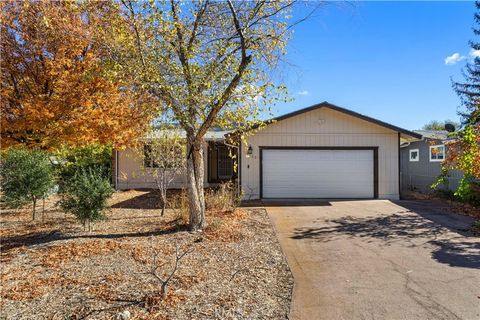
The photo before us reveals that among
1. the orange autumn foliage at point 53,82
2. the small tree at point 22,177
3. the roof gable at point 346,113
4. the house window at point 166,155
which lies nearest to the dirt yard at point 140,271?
the small tree at point 22,177

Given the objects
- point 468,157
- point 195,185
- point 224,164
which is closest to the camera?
point 195,185

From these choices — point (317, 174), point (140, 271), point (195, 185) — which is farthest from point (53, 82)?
point (317, 174)

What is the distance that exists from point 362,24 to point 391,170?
8316mm

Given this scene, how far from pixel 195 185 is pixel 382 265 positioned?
420cm

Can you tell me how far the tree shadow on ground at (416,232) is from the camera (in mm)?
6454

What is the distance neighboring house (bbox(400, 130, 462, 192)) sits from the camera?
49.5 ft

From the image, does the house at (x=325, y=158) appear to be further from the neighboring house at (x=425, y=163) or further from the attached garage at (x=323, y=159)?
the neighboring house at (x=425, y=163)

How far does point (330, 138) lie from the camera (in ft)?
46.7

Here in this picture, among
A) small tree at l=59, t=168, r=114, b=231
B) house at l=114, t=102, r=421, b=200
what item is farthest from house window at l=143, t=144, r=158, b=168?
house at l=114, t=102, r=421, b=200

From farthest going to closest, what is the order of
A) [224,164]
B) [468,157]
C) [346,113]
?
[224,164], [346,113], [468,157]

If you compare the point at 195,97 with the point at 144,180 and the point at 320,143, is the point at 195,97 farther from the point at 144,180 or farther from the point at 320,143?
the point at 144,180

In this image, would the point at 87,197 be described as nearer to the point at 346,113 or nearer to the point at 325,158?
the point at 325,158

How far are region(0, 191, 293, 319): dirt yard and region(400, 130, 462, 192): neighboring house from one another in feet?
33.2

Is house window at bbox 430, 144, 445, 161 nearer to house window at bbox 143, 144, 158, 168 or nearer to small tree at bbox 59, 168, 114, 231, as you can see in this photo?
house window at bbox 143, 144, 158, 168
